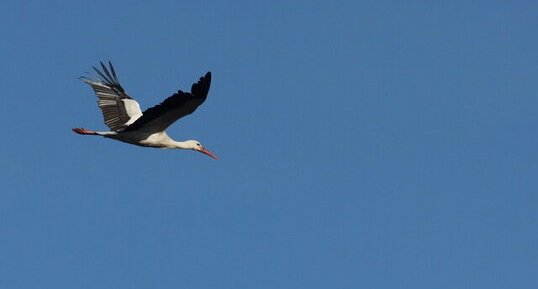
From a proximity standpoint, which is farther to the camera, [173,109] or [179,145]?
[179,145]

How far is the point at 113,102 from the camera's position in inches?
1463

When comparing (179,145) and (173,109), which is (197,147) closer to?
(179,145)

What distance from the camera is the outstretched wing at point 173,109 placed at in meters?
30.4

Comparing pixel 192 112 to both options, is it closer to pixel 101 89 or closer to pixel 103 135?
pixel 103 135

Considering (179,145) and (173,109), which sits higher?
(179,145)

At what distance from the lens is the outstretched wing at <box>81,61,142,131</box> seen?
36.3 m

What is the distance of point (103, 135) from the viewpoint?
34.2 meters

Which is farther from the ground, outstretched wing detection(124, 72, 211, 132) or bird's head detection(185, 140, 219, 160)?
bird's head detection(185, 140, 219, 160)

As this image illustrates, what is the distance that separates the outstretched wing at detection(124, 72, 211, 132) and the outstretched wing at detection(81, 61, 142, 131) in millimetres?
2026

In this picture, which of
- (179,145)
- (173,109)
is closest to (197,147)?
(179,145)

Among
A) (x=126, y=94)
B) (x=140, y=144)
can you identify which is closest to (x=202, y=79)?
(x=140, y=144)

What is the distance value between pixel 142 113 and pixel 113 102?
2638mm

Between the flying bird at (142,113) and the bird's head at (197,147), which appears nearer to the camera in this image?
the flying bird at (142,113)

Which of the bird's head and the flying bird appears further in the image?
the bird's head
